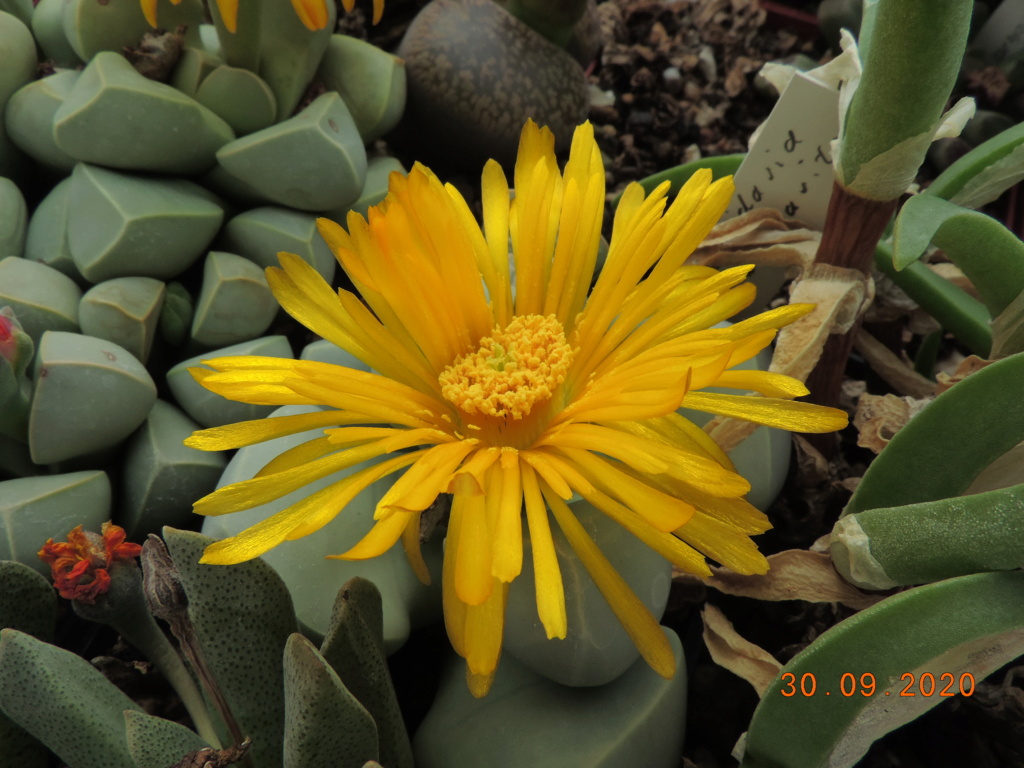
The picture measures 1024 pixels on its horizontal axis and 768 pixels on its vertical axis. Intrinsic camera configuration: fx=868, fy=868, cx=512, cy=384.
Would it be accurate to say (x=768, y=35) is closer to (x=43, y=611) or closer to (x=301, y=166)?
(x=301, y=166)

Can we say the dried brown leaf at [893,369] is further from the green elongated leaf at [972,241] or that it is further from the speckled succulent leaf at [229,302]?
the speckled succulent leaf at [229,302]

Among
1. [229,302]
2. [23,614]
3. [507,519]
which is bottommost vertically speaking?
[23,614]

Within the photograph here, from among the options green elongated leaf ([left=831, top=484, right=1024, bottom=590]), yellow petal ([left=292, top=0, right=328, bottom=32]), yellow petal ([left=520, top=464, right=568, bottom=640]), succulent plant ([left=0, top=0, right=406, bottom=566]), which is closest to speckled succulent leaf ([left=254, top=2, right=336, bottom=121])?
succulent plant ([left=0, top=0, right=406, bottom=566])

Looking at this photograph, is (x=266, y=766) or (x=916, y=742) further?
(x=916, y=742)

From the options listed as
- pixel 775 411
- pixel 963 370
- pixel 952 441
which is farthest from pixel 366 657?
pixel 963 370

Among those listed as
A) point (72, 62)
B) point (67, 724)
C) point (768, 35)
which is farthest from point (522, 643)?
point (768, 35)

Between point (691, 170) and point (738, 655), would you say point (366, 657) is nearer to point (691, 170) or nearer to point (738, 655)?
point (738, 655)

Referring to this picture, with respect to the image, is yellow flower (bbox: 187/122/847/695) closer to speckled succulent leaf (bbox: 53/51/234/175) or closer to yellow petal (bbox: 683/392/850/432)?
yellow petal (bbox: 683/392/850/432)
